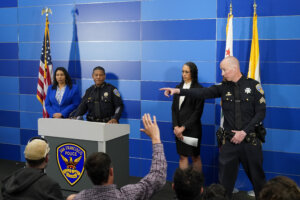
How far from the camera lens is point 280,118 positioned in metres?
3.77

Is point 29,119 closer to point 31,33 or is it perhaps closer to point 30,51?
point 30,51

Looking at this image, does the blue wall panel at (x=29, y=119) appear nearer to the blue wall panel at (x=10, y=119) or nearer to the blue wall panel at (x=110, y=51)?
the blue wall panel at (x=10, y=119)

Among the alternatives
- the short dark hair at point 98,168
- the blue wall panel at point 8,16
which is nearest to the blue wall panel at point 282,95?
the short dark hair at point 98,168

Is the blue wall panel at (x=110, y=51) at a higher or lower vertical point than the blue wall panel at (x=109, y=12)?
lower

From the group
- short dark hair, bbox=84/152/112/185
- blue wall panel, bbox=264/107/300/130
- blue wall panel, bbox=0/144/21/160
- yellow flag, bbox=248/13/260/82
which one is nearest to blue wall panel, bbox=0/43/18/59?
blue wall panel, bbox=0/144/21/160

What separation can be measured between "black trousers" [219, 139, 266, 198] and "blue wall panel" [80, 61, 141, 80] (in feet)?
5.92

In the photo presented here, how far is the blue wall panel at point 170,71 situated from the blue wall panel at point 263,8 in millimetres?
674

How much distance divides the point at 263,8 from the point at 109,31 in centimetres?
205

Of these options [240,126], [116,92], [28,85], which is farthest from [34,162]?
[28,85]

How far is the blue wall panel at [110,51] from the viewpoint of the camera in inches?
172

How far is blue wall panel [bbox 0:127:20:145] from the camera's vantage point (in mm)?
5129

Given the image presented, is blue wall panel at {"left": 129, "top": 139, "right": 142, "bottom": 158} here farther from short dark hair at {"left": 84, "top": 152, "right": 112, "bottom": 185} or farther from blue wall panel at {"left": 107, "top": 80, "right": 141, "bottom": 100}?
short dark hair at {"left": 84, "top": 152, "right": 112, "bottom": 185}

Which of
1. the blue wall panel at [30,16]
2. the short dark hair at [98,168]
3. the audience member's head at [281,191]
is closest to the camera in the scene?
the audience member's head at [281,191]

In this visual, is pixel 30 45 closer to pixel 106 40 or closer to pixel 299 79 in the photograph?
pixel 106 40
